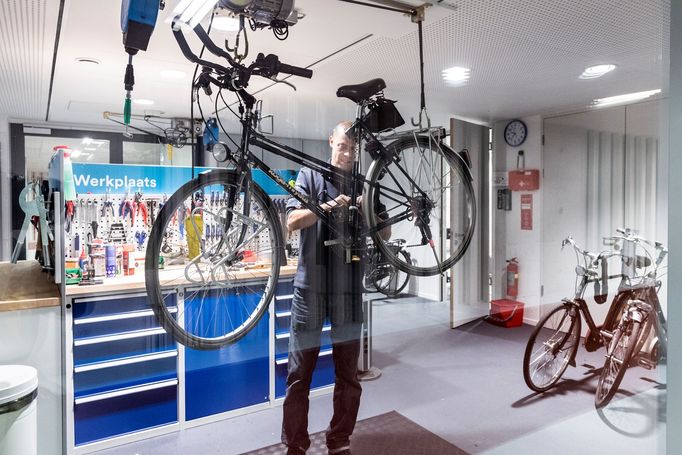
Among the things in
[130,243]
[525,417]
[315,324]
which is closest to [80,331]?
[130,243]

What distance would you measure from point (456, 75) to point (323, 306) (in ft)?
3.25

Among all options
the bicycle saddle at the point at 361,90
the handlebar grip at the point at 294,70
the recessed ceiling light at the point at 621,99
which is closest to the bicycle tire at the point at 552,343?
the recessed ceiling light at the point at 621,99

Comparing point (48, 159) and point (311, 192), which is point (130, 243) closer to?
point (48, 159)

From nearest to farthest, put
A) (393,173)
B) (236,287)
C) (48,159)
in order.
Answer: (48,159), (236,287), (393,173)

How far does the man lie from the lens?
143 cm

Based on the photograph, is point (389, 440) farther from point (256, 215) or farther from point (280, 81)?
point (280, 81)

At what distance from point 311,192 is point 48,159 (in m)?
0.70

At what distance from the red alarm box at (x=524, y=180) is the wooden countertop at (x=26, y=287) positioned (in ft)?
5.46

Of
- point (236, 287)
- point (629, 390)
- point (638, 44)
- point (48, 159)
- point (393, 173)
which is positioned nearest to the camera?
point (48, 159)

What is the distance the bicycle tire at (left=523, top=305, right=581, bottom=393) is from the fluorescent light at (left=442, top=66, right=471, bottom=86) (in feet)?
3.61

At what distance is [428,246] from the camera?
1.63 metres

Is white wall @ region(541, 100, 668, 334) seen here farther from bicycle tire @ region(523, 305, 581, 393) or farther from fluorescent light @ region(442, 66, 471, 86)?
fluorescent light @ region(442, 66, 471, 86)

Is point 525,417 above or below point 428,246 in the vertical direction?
below

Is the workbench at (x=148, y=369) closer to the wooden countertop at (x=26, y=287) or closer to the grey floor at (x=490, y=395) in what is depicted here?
the wooden countertop at (x=26, y=287)
